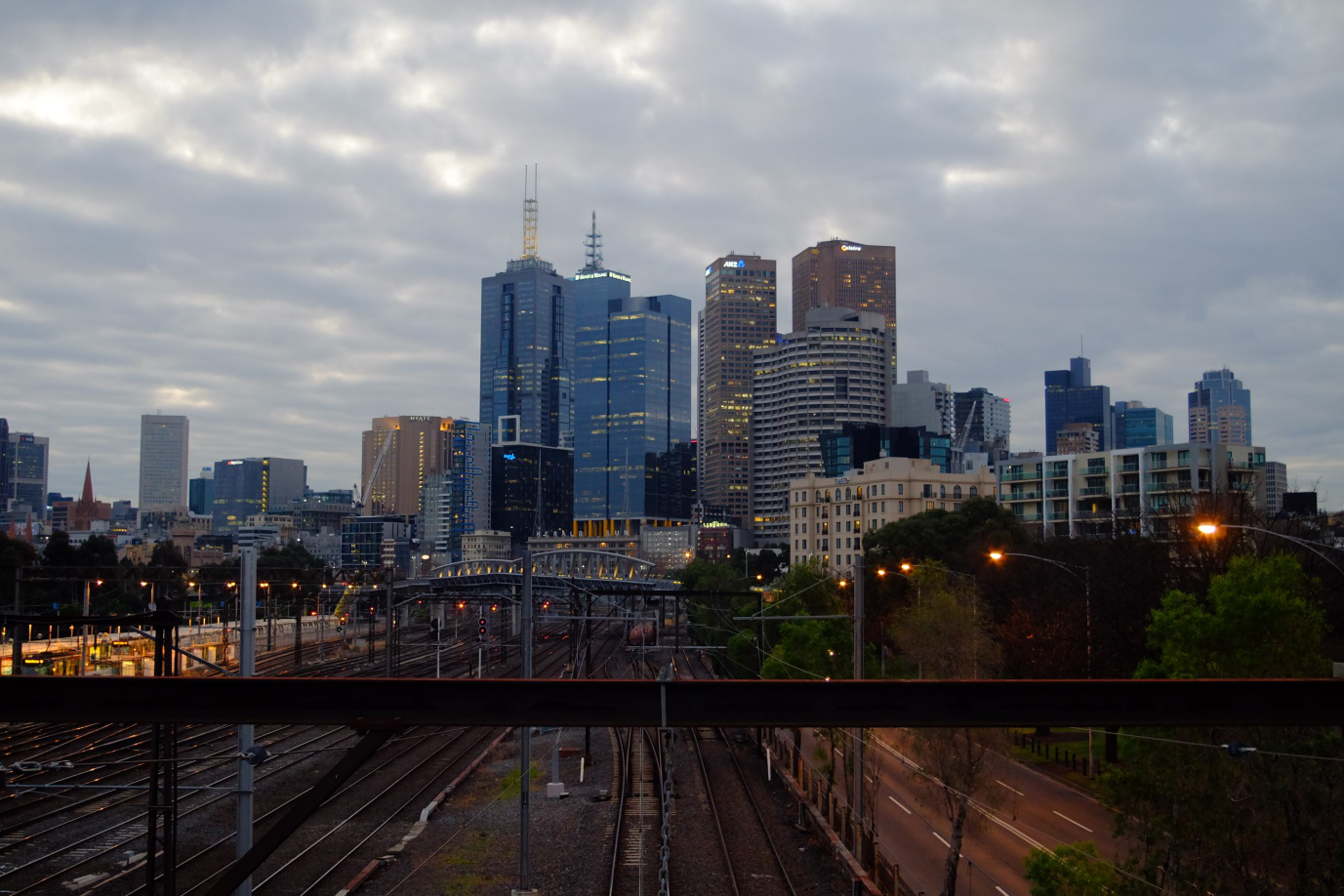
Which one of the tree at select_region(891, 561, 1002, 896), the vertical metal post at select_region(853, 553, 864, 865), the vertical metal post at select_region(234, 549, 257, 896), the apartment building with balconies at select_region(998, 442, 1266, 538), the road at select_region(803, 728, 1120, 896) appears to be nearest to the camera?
the vertical metal post at select_region(234, 549, 257, 896)

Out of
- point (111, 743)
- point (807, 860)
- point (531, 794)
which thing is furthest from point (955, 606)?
point (111, 743)

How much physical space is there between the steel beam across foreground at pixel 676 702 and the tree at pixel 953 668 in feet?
36.4

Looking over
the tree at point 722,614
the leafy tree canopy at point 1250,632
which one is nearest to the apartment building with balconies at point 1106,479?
the tree at point 722,614

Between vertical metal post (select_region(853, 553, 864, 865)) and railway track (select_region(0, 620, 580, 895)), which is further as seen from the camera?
vertical metal post (select_region(853, 553, 864, 865))

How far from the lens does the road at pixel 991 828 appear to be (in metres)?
24.4

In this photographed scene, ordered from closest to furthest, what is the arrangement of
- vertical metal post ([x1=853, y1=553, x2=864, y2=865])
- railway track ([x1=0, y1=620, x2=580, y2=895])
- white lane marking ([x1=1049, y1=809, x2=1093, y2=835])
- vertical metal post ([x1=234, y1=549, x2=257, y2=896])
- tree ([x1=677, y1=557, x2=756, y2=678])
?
vertical metal post ([x1=234, y1=549, x2=257, y2=896])
railway track ([x1=0, y1=620, x2=580, y2=895])
vertical metal post ([x1=853, y1=553, x2=864, y2=865])
white lane marking ([x1=1049, y1=809, x2=1093, y2=835])
tree ([x1=677, y1=557, x2=756, y2=678])

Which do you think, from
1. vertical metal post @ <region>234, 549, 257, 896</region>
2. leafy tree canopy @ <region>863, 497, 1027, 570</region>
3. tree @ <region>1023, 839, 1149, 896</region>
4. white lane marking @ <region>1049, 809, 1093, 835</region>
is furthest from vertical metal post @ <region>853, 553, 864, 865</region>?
leafy tree canopy @ <region>863, 497, 1027, 570</region>

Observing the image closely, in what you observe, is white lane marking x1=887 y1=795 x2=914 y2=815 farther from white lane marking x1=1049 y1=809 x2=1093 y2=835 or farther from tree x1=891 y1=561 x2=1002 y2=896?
white lane marking x1=1049 y1=809 x2=1093 y2=835

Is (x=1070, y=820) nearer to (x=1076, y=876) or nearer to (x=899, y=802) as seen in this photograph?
(x=899, y=802)

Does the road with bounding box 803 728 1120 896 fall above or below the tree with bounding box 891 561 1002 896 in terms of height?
below

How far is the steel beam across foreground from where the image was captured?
17.7 feet

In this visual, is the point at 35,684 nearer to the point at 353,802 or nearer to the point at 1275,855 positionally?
the point at 1275,855

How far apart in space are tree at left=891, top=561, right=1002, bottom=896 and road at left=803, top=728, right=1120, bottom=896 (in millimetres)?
515

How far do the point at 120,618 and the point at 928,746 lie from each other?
17.5 meters
